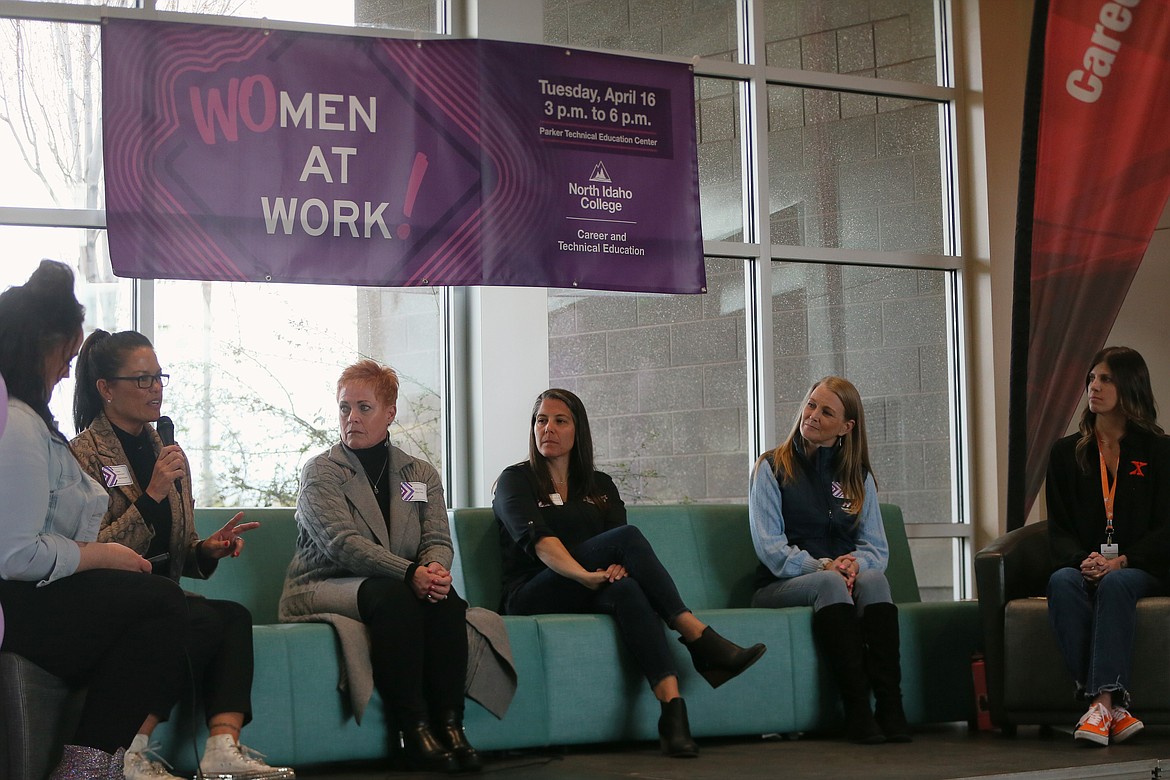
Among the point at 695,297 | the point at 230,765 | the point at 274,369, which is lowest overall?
the point at 230,765

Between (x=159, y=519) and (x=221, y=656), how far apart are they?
0.41 meters

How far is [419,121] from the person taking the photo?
509 cm

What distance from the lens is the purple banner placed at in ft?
15.4

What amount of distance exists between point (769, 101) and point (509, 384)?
181 centimetres

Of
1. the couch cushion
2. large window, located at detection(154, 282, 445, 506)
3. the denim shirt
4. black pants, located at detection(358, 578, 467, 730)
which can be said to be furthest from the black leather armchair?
the denim shirt

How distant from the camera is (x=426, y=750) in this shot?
11.2 ft

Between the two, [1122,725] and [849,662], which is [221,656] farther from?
[1122,725]

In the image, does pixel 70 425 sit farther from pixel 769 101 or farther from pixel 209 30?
pixel 769 101

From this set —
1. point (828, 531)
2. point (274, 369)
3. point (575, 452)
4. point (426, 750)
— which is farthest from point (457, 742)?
point (274, 369)

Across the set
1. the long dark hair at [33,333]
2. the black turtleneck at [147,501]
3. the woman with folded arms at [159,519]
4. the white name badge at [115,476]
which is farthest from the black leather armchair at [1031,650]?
the long dark hair at [33,333]

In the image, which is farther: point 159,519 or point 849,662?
point 849,662

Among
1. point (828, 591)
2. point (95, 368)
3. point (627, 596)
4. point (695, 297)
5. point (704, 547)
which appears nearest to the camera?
point (95, 368)

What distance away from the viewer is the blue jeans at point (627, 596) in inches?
152

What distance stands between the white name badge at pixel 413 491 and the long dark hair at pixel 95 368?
86cm
